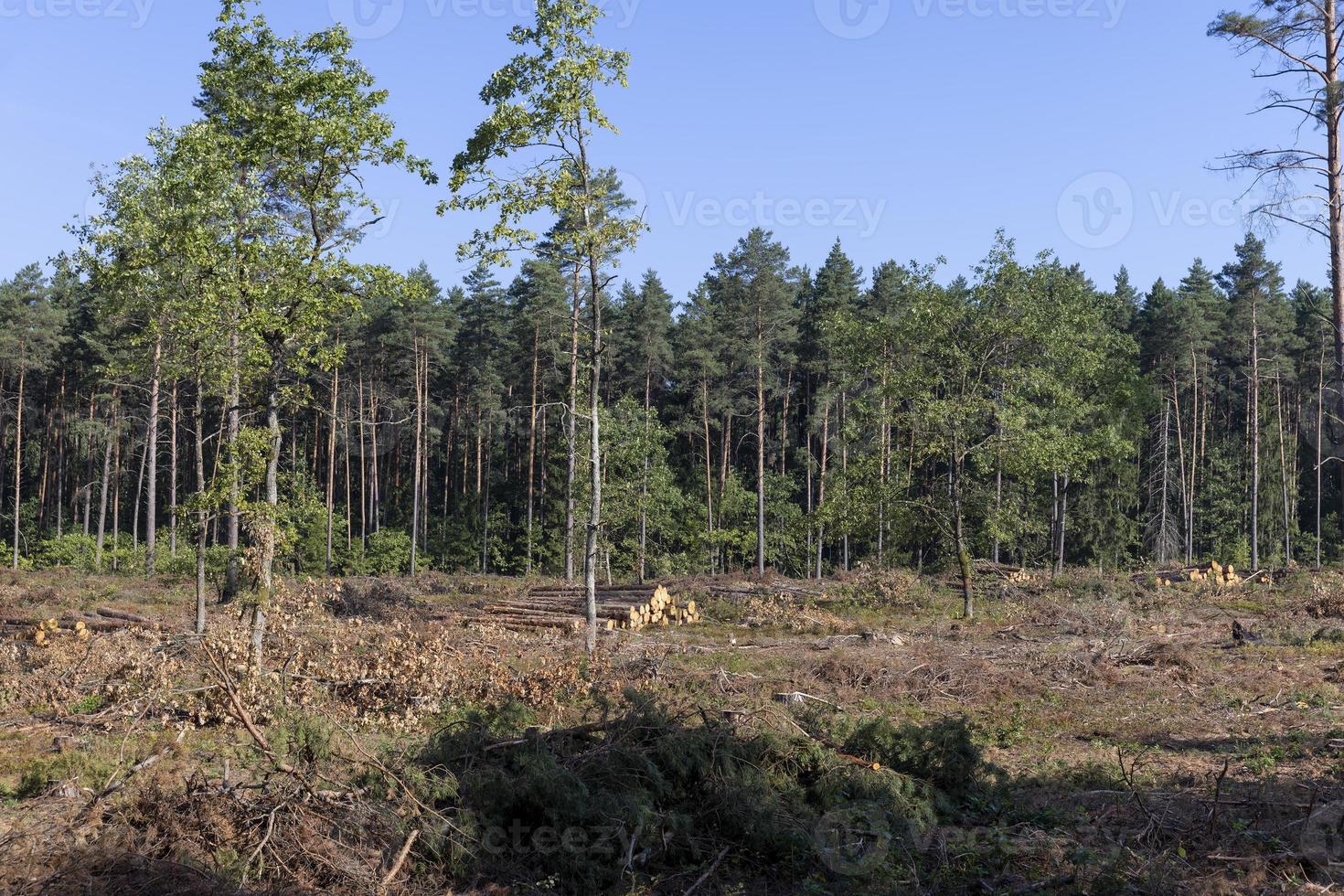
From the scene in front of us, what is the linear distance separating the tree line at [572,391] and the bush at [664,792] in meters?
6.09

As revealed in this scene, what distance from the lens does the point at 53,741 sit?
10.7 metres

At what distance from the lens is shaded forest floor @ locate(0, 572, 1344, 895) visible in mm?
6742

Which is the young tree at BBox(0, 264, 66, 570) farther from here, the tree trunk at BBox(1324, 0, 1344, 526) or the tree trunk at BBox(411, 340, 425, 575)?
the tree trunk at BBox(1324, 0, 1344, 526)

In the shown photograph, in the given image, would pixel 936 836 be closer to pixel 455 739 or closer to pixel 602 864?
pixel 602 864

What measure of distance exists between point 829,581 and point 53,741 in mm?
22352

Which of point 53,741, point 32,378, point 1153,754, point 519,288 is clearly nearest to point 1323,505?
point 519,288

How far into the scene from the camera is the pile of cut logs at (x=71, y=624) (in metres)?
16.4

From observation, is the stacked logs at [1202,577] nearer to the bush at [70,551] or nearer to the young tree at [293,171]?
the young tree at [293,171]

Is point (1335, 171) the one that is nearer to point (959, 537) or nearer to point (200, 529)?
point (959, 537)

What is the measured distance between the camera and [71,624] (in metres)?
18.6

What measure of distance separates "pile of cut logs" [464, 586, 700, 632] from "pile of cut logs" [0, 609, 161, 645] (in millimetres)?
6739

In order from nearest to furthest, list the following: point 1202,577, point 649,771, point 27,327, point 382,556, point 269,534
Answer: point 649,771 < point 269,534 < point 1202,577 < point 27,327 < point 382,556

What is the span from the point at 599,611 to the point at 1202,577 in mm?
18705

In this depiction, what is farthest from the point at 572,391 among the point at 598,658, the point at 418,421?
the point at 418,421
